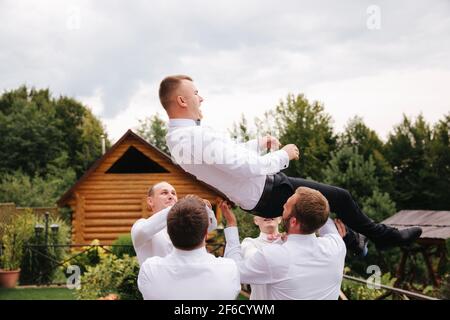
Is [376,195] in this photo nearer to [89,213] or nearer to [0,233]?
[89,213]

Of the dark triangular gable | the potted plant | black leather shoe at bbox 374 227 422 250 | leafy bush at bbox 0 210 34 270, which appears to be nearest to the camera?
black leather shoe at bbox 374 227 422 250

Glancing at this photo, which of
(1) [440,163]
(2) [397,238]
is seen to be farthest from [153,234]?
(1) [440,163]

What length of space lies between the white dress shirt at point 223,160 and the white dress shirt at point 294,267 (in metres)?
0.26

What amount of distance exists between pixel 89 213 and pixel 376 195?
10190 mm

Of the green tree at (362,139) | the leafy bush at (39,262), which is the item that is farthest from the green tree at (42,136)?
the leafy bush at (39,262)

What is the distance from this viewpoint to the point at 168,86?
3320mm

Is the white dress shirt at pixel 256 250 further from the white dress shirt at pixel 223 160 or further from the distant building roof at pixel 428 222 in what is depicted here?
the distant building roof at pixel 428 222

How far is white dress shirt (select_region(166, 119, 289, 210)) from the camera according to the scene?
3086 millimetres

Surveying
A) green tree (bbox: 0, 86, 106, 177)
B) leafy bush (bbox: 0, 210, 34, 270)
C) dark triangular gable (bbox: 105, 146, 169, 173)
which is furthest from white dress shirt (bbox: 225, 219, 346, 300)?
green tree (bbox: 0, 86, 106, 177)

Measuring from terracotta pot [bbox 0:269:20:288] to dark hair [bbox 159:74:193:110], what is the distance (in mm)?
13843

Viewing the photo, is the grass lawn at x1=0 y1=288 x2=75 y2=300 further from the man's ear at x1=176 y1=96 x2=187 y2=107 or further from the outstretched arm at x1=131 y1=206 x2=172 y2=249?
the man's ear at x1=176 y1=96 x2=187 y2=107

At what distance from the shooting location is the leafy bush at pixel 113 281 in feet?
28.8

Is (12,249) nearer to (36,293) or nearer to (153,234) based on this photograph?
(36,293)
